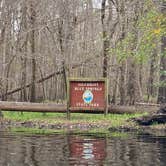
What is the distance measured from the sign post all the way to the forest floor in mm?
526

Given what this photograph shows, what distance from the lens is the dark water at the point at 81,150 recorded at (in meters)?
11.5

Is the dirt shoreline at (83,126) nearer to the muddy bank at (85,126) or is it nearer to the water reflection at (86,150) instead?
the muddy bank at (85,126)

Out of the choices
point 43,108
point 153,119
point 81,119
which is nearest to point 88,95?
point 81,119

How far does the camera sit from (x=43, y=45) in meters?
42.9

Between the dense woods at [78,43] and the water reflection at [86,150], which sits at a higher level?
the dense woods at [78,43]

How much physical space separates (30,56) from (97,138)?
17.0 m

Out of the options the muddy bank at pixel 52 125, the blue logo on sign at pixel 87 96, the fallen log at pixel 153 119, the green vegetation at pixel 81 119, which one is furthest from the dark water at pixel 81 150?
the blue logo on sign at pixel 87 96

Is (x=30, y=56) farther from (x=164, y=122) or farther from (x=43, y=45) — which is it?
(x=164, y=122)

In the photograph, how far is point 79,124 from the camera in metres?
22.5

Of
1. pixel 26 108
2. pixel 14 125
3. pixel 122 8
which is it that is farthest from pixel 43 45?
pixel 14 125

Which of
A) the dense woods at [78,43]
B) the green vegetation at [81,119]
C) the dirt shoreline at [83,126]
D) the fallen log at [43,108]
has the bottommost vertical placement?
the dirt shoreline at [83,126]

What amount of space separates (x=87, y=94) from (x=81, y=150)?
11741mm

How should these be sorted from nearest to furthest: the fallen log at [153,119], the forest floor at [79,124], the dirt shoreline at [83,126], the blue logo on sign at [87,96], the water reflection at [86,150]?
1. the water reflection at [86,150]
2. the dirt shoreline at [83,126]
3. the forest floor at [79,124]
4. the fallen log at [153,119]
5. the blue logo on sign at [87,96]

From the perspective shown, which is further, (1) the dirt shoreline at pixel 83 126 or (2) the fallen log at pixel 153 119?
(2) the fallen log at pixel 153 119
